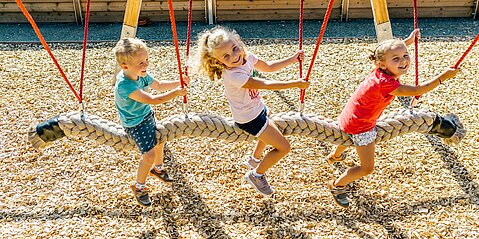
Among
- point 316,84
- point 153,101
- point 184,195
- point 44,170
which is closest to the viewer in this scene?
point 153,101

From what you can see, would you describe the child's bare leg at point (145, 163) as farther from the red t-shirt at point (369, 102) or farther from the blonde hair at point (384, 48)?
the blonde hair at point (384, 48)

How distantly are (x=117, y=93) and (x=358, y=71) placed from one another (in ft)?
10.7

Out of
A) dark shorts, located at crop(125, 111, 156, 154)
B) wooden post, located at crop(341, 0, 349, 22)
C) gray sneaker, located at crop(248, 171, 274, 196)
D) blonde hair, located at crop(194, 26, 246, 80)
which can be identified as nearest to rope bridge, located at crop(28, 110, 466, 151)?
dark shorts, located at crop(125, 111, 156, 154)

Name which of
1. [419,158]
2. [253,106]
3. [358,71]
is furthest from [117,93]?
[358,71]

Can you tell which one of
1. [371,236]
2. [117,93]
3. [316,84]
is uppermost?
[117,93]

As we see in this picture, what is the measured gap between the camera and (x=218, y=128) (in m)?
3.28

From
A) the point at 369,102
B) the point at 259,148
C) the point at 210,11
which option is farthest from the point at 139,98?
the point at 210,11

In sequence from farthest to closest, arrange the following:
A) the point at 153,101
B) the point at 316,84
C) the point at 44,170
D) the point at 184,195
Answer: the point at 316,84, the point at 44,170, the point at 184,195, the point at 153,101

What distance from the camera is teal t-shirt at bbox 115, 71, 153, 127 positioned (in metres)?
3.00

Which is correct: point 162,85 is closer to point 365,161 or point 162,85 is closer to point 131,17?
point 365,161

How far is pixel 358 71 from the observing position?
18.3 ft

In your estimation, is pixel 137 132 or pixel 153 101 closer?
pixel 153 101

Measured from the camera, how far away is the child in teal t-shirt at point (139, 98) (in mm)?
2949

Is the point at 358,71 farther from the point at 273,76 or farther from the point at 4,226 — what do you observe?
the point at 4,226
